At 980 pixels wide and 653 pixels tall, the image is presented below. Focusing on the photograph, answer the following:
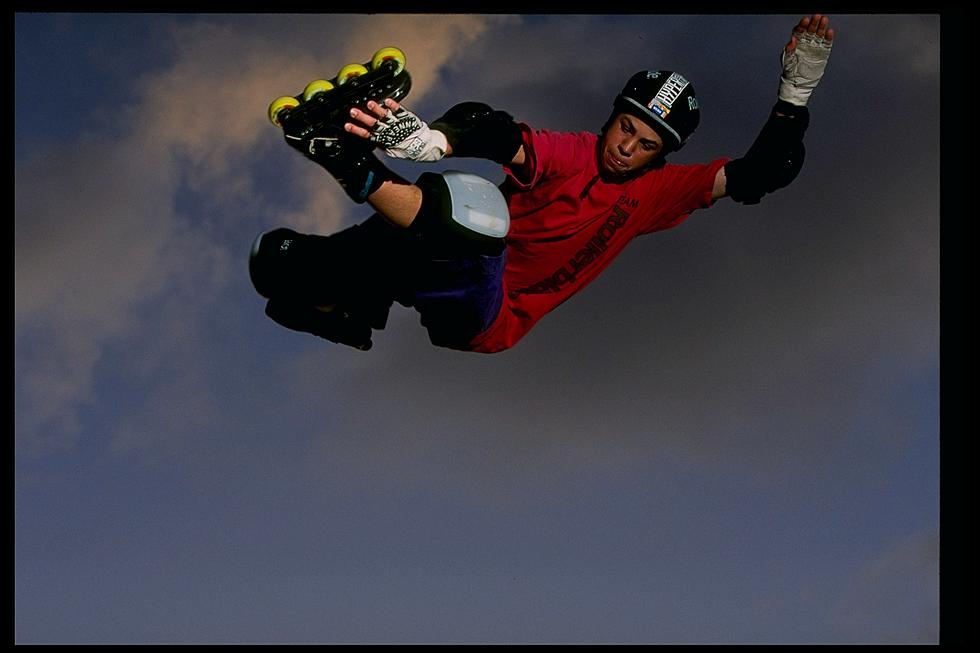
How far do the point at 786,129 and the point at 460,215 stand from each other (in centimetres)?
188

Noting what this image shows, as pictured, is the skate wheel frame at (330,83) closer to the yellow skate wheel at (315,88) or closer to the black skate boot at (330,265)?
the yellow skate wheel at (315,88)

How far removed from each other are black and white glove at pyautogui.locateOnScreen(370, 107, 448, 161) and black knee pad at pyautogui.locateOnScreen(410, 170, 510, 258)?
0.68ft

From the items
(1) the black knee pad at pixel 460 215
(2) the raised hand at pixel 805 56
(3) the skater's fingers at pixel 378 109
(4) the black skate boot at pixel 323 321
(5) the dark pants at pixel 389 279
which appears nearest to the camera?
(3) the skater's fingers at pixel 378 109

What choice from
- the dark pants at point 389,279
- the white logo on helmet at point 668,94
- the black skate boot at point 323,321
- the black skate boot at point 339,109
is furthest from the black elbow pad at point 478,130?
the black skate boot at point 323,321

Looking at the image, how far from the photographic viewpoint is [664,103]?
546 centimetres

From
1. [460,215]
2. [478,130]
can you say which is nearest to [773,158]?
[478,130]

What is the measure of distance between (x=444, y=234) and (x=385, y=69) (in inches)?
29.4

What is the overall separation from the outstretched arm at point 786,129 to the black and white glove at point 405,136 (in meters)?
1.83

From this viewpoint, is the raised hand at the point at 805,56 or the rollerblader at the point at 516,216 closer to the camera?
the rollerblader at the point at 516,216

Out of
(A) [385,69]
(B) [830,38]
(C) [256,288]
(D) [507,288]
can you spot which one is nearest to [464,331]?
(D) [507,288]

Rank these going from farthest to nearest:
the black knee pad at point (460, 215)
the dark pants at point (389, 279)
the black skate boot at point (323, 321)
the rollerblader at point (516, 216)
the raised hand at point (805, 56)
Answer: the black skate boot at point (323, 321) < the raised hand at point (805, 56) < the dark pants at point (389, 279) < the rollerblader at point (516, 216) < the black knee pad at point (460, 215)

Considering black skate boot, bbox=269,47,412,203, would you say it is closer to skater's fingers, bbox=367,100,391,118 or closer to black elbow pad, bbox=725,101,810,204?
skater's fingers, bbox=367,100,391,118

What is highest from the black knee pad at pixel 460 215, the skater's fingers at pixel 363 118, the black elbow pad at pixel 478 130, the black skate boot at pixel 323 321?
the black elbow pad at pixel 478 130

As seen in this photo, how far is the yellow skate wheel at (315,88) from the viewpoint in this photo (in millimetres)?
4594
